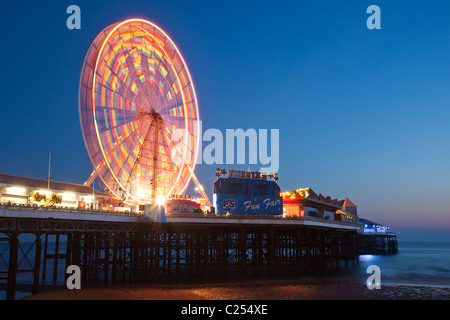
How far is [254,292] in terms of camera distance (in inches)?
1236

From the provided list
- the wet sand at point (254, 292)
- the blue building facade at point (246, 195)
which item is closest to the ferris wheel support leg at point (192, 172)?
the blue building facade at point (246, 195)

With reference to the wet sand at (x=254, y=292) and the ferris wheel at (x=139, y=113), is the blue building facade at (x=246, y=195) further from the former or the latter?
the wet sand at (x=254, y=292)

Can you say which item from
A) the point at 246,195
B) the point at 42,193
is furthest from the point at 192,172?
the point at 42,193

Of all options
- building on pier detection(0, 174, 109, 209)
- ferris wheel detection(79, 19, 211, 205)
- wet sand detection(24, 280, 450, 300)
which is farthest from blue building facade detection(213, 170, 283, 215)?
building on pier detection(0, 174, 109, 209)

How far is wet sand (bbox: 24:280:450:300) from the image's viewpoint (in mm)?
28984

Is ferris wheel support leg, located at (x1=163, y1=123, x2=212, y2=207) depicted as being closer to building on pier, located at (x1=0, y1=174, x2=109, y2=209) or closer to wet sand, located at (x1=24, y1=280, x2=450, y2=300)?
building on pier, located at (x1=0, y1=174, x2=109, y2=209)

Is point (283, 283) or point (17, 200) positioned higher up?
point (17, 200)

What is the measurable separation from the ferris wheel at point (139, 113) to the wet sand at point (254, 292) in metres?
11.3

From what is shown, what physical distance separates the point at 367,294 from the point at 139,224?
20.6 m

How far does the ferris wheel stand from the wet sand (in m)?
11.3

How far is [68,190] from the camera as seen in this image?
4384 centimetres

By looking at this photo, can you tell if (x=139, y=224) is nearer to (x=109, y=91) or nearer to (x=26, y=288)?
(x=26, y=288)

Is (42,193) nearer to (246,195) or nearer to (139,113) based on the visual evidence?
(139,113)
